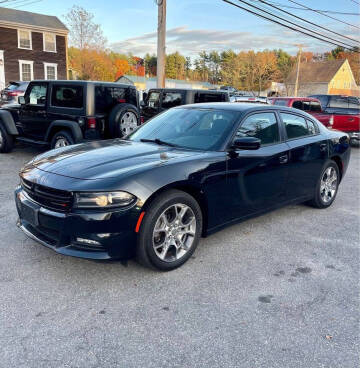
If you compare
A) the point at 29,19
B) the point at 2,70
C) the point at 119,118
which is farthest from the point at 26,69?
the point at 119,118

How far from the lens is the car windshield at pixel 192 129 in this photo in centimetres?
407

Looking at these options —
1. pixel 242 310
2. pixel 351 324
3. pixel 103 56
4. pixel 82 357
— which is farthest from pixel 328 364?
pixel 103 56

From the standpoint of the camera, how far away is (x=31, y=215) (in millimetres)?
3322

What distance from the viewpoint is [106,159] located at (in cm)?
357

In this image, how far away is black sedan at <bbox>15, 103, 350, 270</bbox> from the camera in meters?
3.07

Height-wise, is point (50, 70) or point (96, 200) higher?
point (50, 70)

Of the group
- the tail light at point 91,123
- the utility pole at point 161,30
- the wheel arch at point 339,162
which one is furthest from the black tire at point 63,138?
the utility pole at point 161,30

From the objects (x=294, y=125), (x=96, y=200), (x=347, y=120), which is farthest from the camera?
(x=347, y=120)

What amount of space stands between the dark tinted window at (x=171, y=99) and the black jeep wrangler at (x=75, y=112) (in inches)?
52.5

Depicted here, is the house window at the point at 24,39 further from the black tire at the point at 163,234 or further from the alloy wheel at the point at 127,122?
Result: the black tire at the point at 163,234

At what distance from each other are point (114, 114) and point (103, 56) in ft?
136

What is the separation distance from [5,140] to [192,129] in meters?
6.40

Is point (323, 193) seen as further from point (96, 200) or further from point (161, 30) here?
point (161, 30)

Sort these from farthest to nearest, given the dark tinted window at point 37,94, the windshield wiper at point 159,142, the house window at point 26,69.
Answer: the house window at point 26,69, the dark tinted window at point 37,94, the windshield wiper at point 159,142
